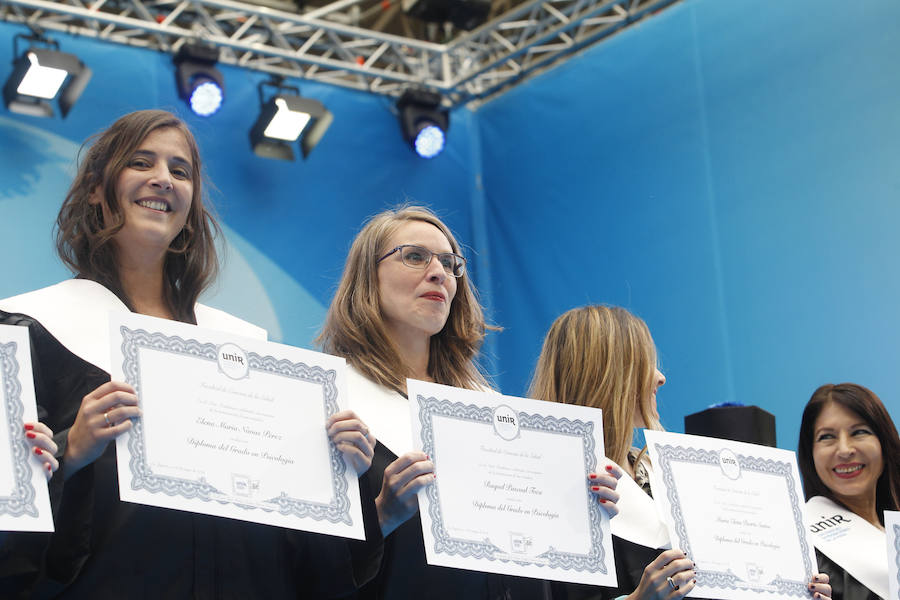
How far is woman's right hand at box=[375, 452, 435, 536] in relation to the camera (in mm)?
2459

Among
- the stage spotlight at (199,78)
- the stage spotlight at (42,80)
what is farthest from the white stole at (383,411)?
the stage spotlight at (199,78)

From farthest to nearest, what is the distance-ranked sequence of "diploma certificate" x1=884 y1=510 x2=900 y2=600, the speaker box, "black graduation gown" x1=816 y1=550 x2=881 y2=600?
the speaker box
"black graduation gown" x1=816 y1=550 x2=881 y2=600
"diploma certificate" x1=884 y1=510 x2=900 y2=600

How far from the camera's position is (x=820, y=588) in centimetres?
301

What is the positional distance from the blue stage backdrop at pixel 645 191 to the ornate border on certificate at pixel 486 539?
10.3ft

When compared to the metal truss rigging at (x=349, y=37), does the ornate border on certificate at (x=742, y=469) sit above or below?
below

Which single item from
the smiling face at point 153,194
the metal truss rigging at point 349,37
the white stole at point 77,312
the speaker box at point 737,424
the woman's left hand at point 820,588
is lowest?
the woman's left hand at point 820,588

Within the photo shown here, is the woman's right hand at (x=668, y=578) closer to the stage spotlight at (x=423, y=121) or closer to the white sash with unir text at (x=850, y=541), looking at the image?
the white sash with unir text at (x=850, y=541)

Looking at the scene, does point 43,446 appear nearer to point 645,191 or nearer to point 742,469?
Result: point 742,469

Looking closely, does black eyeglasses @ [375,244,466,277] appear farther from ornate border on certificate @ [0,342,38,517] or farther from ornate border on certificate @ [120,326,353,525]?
ornate border on certificate @ [0,342,38,517]

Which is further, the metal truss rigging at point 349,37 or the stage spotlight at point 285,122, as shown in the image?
the stage spotlight at point 285,122

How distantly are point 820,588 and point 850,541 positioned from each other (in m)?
0.60

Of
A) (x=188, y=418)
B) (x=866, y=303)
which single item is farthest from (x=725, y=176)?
(x=188, y=418)

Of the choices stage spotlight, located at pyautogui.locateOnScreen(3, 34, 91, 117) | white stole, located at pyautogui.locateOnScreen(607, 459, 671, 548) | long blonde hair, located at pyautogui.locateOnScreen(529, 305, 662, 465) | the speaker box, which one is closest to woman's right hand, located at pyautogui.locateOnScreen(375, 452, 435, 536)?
white stole, located at pyautogui.locateOnScreen(607, 459, 671, 548)

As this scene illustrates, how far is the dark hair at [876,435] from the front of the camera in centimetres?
380
